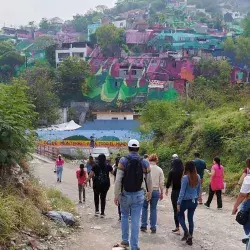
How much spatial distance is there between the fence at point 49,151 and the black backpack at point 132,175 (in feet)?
88.2

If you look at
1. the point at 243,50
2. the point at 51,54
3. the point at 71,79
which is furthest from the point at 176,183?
the point at 243,50

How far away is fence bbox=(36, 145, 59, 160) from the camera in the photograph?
3220 cm

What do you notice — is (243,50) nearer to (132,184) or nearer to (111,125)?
(111,125)

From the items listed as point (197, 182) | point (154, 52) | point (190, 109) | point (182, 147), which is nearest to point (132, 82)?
point (154, 52)

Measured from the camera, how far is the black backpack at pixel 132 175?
5297mm

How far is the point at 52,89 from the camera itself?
199ft

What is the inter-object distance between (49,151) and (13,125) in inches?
1054

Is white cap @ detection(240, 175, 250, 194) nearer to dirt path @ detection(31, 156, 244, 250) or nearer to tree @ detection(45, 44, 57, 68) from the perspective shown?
dirt path @ detection(31, 156, 244, 250)

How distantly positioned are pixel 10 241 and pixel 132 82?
6211cm

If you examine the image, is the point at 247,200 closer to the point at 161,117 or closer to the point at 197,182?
the point at 197,182

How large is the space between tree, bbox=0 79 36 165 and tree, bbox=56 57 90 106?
54208 mm

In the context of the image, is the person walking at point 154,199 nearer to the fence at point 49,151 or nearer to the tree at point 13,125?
the tree at point 13,125

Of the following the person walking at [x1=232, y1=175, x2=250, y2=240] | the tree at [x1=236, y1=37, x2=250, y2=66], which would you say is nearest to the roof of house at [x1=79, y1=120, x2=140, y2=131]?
the person walking at [x1=232, y1=175, x2=250, y2=240]

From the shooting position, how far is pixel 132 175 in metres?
5.30
